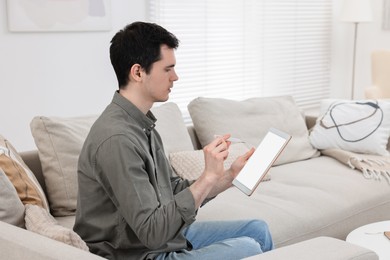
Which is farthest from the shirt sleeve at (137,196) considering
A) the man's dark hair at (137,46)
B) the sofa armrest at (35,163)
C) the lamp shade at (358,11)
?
the lamp shade at (358,11)

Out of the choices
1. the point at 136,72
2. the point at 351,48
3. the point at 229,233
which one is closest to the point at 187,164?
the point at 229,233

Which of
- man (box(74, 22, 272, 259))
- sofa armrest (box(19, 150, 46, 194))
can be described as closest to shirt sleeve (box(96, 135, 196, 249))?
man (box(74, 22, 272, 259))

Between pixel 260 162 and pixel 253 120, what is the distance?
1615 millimetres

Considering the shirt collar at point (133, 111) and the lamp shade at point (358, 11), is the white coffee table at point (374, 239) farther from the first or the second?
the lamp shade at point (358, 11)

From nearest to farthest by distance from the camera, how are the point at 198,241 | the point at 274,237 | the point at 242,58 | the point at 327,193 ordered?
the point at 198,241 < the point at 274,237 < the point at 327,193 < the point at 242,58

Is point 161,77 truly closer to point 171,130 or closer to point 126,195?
point 126,195

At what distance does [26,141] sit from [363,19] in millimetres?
3051

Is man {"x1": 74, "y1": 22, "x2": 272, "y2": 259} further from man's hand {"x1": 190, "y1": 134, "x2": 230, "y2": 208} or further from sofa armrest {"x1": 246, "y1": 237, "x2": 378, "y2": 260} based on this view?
sofa armrest {"x1": 246, "y1": 237, "x2": 378, "y2": 260}

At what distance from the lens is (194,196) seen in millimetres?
1778

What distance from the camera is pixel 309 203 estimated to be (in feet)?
9.37

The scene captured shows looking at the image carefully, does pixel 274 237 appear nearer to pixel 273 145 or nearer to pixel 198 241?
pixel 198 241

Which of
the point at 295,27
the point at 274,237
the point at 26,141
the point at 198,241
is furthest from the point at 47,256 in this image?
the point at 295,27

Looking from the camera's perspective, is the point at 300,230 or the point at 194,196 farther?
the point at 300,230


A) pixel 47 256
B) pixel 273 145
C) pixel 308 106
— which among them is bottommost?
pixel 308 106
